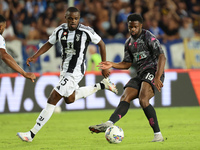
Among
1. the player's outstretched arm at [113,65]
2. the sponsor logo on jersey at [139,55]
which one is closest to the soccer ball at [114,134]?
the player's outstretched arm at [113,65]

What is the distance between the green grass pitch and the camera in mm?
6805

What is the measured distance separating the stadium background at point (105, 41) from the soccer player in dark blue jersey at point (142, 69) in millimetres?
5970

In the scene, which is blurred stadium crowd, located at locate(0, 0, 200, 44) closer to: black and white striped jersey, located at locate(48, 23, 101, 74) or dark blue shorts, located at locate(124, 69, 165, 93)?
black and white striped jersey, located at locate(48, 23, 101, 74)

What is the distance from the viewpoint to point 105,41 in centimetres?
1516

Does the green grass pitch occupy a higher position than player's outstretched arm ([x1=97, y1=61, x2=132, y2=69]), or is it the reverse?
player's outstretched arm ([x1=97, y1=61, x2=132, y2=69])

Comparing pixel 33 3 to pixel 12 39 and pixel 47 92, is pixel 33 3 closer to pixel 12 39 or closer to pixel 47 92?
pixel 12 39

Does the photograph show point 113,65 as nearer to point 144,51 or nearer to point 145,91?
point 144,51

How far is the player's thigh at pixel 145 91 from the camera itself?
7000 millimetres

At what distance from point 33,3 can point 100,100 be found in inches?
205

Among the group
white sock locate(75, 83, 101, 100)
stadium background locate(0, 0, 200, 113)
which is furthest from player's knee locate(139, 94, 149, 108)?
stadium background locate(0, 0, 200, 113)

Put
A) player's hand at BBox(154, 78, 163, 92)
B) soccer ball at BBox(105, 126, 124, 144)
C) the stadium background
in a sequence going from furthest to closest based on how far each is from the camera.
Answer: the stadium background → soccer ball at BBox(105, 126, 124, 144) → player's hand at BBox(154, 78, 163, 92)

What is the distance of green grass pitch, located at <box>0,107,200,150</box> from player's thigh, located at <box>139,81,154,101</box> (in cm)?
67

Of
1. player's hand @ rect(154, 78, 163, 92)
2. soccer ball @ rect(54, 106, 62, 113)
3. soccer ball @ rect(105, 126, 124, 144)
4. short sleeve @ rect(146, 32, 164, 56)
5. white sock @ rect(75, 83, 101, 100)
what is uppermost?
short sleeve @ rect(146, 32, 164, 56)

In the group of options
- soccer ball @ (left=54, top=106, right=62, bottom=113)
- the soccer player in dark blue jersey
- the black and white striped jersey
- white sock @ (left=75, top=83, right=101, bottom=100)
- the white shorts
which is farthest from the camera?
soccer ball @ (left=54, top=106, right=62, bottom=113)
